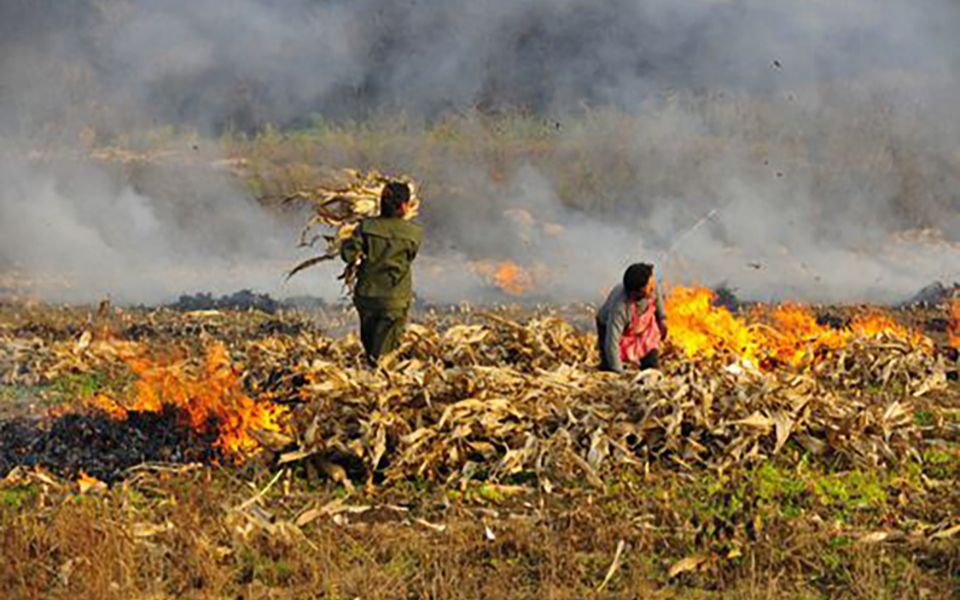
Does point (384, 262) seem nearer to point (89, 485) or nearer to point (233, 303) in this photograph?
point (89, 485)

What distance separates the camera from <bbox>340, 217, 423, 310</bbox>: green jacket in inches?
364

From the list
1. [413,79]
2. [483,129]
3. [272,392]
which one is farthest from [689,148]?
[272,392]

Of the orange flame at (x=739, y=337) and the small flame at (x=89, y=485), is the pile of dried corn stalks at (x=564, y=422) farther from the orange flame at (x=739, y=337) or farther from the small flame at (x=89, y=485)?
the orange flame at (x=739, y=337)

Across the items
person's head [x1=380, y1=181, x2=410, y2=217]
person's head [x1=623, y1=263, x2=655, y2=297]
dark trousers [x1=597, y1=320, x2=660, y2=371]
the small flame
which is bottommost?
the small flame

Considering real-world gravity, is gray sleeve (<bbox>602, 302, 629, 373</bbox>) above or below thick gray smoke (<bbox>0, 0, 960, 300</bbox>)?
below

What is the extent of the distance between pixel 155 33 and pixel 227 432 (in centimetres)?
2285

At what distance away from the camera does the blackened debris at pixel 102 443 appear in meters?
8.33

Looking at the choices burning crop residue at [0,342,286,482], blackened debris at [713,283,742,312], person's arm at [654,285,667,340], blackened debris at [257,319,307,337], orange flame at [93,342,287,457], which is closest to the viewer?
burning crop residue at [0,342,286,482]

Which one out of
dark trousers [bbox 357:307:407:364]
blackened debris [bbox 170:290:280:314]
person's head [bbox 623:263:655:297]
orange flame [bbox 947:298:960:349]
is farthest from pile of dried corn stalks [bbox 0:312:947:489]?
blackened debris [bbox 170:290:280:314]

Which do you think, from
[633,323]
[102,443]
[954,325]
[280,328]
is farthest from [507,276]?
[102,443]

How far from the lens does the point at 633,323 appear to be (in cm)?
953

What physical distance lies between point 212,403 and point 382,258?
5.77 feet

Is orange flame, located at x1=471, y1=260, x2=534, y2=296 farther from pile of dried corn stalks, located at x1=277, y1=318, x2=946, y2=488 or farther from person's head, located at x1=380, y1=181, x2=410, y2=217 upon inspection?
pile of dried corn stalks, located at x1=277, y1=318, x2=946, y2=488

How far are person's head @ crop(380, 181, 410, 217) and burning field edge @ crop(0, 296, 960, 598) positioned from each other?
1279 mm
